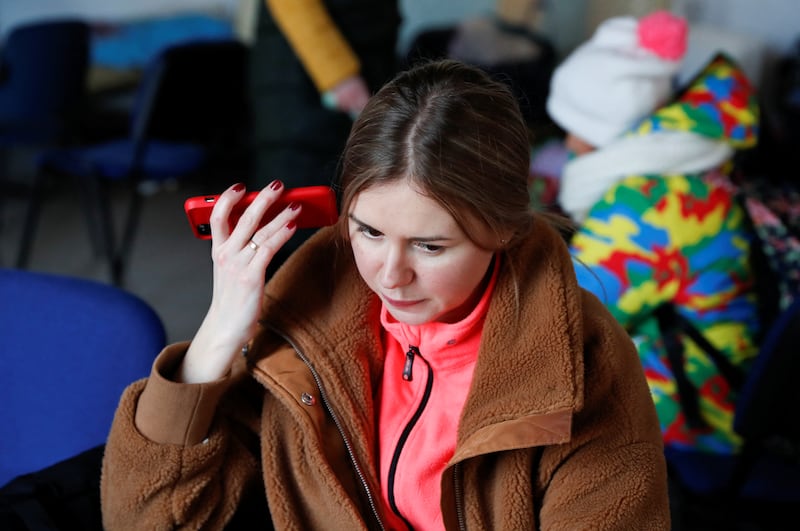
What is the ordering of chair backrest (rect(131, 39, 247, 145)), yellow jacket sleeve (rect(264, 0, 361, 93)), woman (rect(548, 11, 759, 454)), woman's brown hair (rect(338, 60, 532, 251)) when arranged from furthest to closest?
chair backrest (rect(131, 39, 247, 145)) → yellow jacket sleeve (rect(264, 0, 361, 93)) → woman (rect(548, 11, 759, 454)) → woman's brown hair (rect(338, 60, 532, 251))

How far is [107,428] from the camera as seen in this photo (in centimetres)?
113

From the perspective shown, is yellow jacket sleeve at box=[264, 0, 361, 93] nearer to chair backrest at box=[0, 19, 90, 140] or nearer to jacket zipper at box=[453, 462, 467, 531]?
jacket zipper at box=[453, 462, 467, 531]

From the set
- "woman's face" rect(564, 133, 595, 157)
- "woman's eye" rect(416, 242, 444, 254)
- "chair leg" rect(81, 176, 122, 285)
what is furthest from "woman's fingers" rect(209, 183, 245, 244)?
"chair leg" rect(81, 176, 122, 285)

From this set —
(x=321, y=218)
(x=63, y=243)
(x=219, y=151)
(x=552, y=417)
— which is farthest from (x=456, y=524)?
(x=63, y=243)

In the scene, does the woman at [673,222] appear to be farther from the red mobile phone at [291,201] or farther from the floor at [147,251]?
the floor at [147,251]

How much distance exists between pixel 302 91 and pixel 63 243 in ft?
7.52

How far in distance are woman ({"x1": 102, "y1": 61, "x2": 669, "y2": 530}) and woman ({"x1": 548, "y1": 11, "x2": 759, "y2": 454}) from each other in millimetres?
588

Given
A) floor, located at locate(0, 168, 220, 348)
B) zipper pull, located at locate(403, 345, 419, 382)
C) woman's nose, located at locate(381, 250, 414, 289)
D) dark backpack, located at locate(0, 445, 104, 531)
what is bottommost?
floor, located at locate(0, 168, 220, 348)

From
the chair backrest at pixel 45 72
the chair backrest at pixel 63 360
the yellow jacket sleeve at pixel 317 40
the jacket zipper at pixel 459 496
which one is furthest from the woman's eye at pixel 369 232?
the chair backrest at pixel 45 72

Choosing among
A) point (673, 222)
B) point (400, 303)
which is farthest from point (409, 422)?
point (673, 222)

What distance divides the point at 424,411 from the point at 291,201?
310 mm

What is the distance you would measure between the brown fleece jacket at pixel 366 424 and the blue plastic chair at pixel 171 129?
213cm

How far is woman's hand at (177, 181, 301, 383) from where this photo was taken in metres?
0.93

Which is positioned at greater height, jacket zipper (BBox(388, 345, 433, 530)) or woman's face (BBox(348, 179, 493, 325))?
woman's face (BBox(348, 179, 493, 325))
